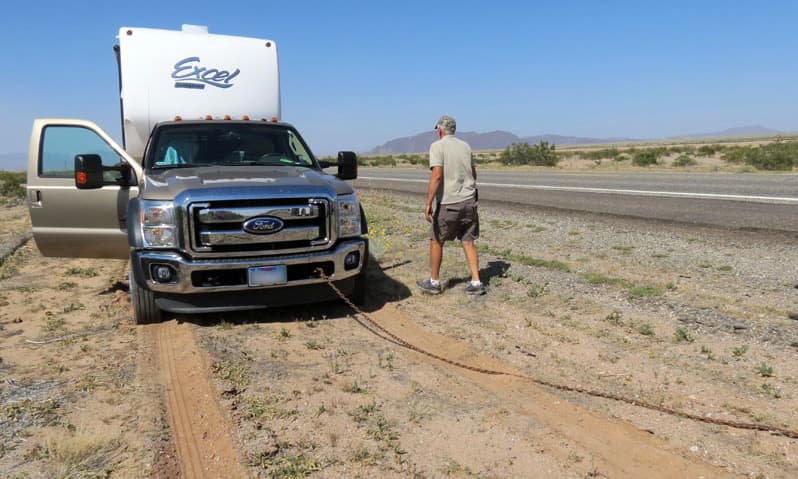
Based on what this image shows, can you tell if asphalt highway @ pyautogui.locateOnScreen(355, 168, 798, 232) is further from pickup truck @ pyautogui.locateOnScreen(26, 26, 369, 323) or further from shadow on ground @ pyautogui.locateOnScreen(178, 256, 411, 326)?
pickup truck @ pyautogui.locateOnScreen(26, 26, 369, 323)

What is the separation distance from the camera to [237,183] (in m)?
5.03

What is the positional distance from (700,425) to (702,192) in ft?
42.5

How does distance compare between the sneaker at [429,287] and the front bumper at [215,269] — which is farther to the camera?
the sneaker at [429,287]

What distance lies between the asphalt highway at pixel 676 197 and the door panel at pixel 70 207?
30.0 ft

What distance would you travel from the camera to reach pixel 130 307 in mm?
6148

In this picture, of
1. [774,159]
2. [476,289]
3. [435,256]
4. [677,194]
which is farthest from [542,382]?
[774,159]

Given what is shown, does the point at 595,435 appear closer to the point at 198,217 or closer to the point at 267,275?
the point at 267,275

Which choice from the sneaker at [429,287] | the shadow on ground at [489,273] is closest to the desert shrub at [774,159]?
the shadow on ground at [489,273]

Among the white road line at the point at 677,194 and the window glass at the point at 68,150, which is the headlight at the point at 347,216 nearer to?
the window glass at the point at 68,150

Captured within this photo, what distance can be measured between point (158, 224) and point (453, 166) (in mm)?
2843

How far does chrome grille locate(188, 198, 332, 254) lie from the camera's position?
4840mm

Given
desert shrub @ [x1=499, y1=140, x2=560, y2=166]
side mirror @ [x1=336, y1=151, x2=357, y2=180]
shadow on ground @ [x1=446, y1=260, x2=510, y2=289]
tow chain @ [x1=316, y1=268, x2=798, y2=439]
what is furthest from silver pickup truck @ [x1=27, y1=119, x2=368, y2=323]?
desert shrub @ [x1=499, y1=140, x2=560, y2=166]

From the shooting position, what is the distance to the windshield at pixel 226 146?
20.5ft

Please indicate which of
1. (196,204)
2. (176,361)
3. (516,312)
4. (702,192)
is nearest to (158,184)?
(196,204)
